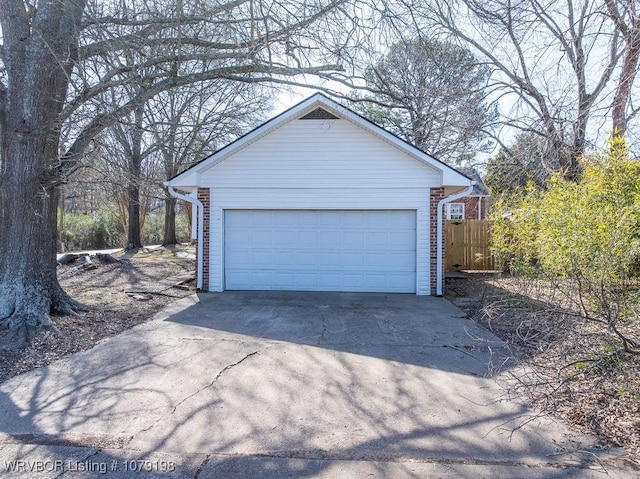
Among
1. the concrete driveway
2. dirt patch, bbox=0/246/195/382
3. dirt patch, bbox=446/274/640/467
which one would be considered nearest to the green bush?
dirt patch, bbox=446/274/640/467

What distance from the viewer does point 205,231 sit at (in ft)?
32.4

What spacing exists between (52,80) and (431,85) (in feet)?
26.1

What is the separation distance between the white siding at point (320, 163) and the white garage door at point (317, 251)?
30.4 inches

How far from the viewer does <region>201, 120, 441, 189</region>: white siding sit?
957cm

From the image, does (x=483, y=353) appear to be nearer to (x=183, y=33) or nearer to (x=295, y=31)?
(x=295, y=31)

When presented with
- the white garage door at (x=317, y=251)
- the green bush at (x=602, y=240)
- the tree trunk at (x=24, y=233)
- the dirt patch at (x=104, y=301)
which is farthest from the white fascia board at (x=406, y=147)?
the tree trunk at (x=24, y=233)

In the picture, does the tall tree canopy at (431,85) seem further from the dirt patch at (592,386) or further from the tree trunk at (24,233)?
the tree trunk at (24,233)

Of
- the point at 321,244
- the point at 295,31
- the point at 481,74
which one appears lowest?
the point at 321,244

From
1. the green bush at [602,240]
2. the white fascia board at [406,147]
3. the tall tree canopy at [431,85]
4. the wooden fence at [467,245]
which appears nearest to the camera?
the green bush at [602,240]

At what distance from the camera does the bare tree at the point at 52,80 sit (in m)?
5.75

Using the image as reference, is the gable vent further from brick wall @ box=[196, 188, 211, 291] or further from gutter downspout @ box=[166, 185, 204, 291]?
gutter downspout @ box=[166, 185, 204, 291]

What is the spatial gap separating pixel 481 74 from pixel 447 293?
21.5 feet

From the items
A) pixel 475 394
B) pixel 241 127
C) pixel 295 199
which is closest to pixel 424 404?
pixel 475 394

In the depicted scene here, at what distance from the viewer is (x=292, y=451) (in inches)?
116
